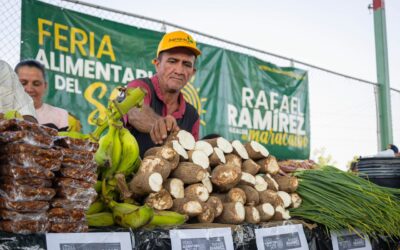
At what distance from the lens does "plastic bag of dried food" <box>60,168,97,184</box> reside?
153cm

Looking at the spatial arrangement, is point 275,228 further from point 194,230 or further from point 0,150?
point 0,150

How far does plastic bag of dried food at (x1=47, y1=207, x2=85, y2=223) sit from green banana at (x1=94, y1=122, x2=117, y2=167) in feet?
1.15

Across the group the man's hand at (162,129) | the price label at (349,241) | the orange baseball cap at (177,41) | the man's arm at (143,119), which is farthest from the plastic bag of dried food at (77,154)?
the orange baseball cap at (177,41)

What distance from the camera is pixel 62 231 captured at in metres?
1.46

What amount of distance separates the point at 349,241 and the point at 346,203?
220 mm

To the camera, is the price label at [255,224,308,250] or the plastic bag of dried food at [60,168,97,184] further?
the price label at [255,224,308,250]

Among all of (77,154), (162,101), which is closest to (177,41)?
(162,101)

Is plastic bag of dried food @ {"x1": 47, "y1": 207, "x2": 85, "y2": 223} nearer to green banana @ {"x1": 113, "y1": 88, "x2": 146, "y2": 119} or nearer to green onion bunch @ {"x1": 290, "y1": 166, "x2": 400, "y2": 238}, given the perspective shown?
green banana @ {"x1": 113, "y1": 88, "x2": 146, "y2": 119}

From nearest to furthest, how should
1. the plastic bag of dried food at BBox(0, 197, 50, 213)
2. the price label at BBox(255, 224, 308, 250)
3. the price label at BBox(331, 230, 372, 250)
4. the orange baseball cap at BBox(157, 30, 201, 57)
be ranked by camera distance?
1. the plastic bag of dried food at BBox(0, 197, 50, 213)
2. the price label at BBox(255, 224, 308, 250)
3. the price label at BBox(331, 230, 372, 250)
4. the orange baseball cap at BBox(157, 30, 201, 57)

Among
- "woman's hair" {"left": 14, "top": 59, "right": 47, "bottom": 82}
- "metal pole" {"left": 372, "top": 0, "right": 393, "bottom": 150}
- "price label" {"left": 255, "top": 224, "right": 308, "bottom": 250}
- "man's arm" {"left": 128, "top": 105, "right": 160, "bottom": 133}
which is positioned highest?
"metal pole" {"left": 372, "top": 0, "right": 393, "bottom": 150}

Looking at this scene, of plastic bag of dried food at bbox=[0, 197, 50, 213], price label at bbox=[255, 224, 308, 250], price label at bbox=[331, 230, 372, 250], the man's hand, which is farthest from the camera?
price label at bbox=[331, 230, 372, 250]

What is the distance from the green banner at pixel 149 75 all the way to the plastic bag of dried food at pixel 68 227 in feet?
10.8

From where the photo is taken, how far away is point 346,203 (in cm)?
254

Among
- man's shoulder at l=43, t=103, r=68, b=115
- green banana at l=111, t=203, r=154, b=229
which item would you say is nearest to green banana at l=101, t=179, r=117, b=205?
green banana at l=111, t=203, r=154, b=229
